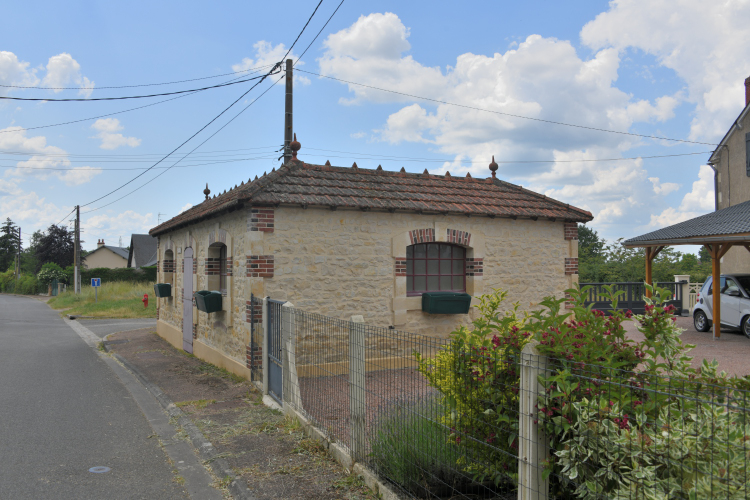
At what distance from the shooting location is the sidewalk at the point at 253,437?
4527 mm

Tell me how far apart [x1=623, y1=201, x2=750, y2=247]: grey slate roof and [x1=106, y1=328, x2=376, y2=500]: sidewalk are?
1121 centimetres

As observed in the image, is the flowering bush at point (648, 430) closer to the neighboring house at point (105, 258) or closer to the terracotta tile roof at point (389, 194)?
the terracotta tile roof at point (389, 194)

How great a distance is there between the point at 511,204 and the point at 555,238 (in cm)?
131

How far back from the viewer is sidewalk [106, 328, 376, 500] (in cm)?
453

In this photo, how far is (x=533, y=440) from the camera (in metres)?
2.93

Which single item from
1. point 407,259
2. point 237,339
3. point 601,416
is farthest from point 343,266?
point 601,416

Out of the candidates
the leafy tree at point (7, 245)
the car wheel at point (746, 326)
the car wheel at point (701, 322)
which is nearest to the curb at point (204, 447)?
the car wheel at point (746, 326)

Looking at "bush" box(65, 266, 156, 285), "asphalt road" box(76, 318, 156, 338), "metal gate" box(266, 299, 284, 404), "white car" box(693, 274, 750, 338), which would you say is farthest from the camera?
"bush" box(65, 266, 156, 285)

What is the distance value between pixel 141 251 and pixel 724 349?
5543 cm

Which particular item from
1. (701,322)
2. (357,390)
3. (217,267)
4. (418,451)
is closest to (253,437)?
(357,390)

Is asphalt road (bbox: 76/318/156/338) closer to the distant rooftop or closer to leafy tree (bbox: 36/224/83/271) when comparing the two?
the distant rooftop

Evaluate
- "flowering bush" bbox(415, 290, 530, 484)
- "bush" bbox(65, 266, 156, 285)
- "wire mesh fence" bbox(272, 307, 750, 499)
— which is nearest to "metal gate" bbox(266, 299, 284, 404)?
"wire mesh fence" bbox(272, 307, 750, 499)

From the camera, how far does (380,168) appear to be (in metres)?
11.1

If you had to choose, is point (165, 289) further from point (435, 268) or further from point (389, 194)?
point (435, 268)
